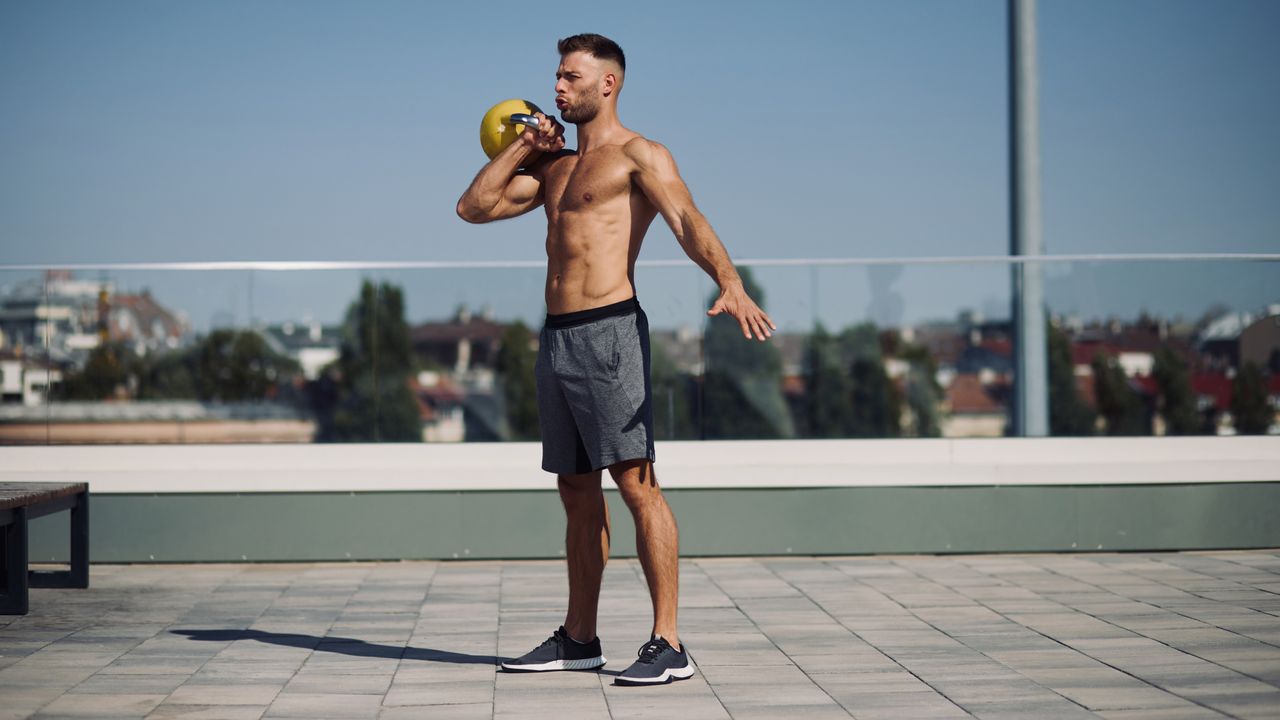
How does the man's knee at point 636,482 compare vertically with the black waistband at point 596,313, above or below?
below

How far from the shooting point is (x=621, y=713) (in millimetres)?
3621

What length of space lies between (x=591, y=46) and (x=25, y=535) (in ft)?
9.49

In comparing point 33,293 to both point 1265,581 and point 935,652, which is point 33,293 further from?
point 1265,581

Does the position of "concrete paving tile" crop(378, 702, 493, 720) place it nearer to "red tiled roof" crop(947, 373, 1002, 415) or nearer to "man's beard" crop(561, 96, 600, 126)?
"man's beard" crop(561, 96, 600, 126)

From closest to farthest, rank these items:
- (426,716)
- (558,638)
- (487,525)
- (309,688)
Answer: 1. (426,716)
2. (309,688)
3. (558,638)
4. (487,525)

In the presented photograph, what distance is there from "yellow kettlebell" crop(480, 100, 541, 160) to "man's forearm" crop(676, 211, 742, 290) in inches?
26.7

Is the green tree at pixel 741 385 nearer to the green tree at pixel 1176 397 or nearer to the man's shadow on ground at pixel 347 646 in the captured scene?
the green tree at pixel 1176 397

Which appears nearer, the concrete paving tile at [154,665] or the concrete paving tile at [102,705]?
the concrete paving tile at [102,705]

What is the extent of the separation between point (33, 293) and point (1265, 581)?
19.5 ft

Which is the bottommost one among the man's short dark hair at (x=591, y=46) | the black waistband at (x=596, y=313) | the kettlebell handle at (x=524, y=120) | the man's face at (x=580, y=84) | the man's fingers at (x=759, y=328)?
the man's fingers at (x=759, y=328)

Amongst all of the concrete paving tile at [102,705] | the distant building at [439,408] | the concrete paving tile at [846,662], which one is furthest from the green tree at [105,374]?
the concrete paving tile at [846,662]

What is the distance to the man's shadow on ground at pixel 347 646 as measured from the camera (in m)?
4.40

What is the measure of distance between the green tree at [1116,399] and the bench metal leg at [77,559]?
16.3 feet

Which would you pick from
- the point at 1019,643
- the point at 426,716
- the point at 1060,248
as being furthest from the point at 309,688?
the point at 1060,248
